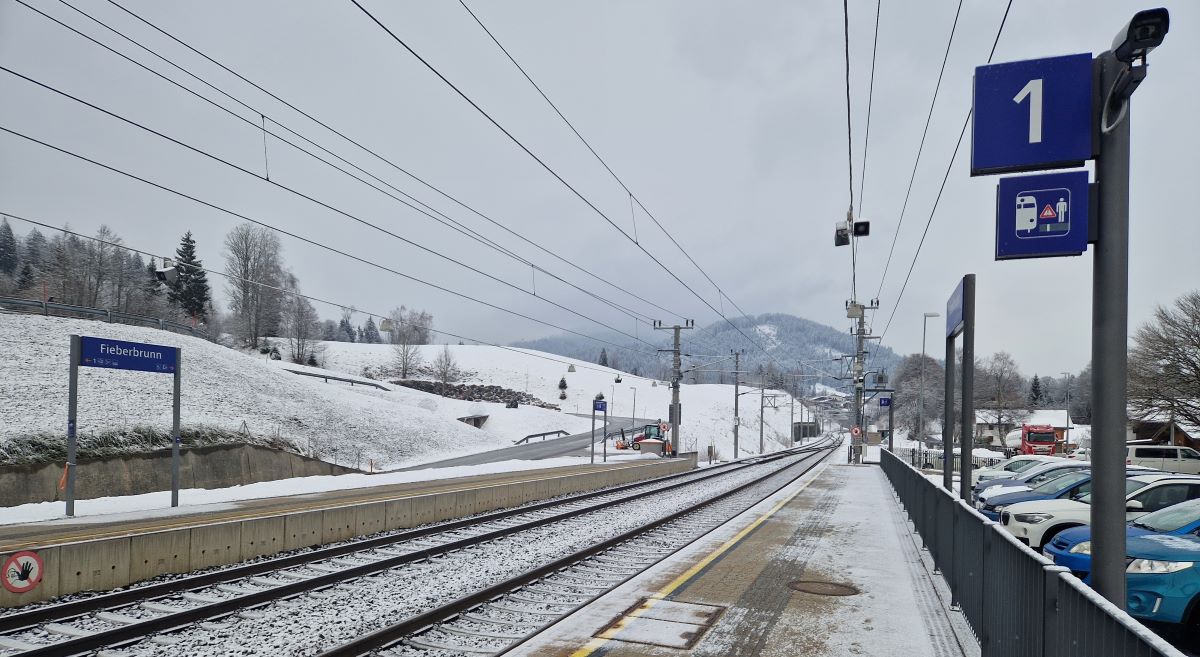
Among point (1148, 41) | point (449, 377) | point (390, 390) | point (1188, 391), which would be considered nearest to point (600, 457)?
point (390, 390)

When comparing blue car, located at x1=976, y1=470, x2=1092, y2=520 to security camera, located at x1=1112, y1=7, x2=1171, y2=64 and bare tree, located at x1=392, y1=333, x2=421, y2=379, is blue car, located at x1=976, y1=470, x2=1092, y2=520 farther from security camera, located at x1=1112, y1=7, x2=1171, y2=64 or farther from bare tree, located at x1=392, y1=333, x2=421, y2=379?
bare tree, located at x1=392, y1=333, x2=421, y2=379

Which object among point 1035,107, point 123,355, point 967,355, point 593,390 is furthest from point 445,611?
point 593,390

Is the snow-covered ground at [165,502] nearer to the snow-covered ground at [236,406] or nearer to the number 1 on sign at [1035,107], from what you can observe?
the snow-covered ground at [236,406]

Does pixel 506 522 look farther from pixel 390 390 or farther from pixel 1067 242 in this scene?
pixel 390 390

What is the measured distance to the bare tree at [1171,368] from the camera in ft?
141

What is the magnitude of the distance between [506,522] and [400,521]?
2.54 meters

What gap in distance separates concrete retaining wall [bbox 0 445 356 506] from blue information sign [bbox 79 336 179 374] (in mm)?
10138

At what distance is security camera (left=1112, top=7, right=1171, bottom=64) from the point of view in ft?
16.1

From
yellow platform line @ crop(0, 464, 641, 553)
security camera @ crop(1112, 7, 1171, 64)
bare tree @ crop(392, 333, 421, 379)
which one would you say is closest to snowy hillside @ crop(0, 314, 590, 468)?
yellow platform line @ crop(0, 464, 641, 553)

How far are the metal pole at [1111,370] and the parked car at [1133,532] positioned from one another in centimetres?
415

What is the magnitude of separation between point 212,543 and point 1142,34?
12.5 m

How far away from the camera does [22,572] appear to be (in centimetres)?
888

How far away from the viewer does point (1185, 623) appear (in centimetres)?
754

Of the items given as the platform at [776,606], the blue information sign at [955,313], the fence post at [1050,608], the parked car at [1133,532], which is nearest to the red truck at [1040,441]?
the platform at [776,606]
